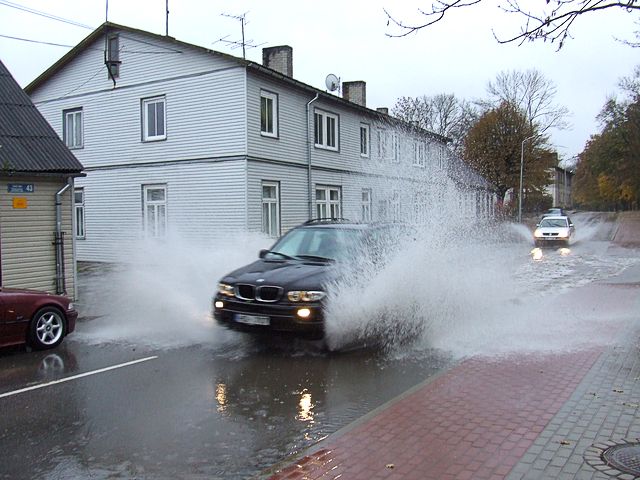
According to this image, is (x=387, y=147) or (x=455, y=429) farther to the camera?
(x=387, y=147)

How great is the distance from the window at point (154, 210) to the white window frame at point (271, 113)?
418cm

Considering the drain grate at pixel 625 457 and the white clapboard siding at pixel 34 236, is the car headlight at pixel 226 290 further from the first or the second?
the white clapboard siding at pixel 34 236

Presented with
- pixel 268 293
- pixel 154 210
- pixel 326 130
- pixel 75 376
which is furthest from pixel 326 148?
pixel 75 376

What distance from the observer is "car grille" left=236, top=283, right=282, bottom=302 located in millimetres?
7785

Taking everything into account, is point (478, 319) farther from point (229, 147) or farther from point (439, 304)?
point (229, 147)

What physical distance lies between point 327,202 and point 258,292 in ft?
55.2

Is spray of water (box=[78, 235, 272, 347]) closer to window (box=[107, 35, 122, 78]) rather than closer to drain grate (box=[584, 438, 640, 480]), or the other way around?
drain grate (box=[584, 438, 640, 480])

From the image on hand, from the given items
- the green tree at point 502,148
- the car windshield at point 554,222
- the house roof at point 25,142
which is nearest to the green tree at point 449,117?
the green tree at point 502,148

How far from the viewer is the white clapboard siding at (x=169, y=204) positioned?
19734 millimetres

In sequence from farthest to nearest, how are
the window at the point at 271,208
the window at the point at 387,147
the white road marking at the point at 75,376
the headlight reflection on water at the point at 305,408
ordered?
the window at the point at 387,147, the window at the point at 271,208, the white road marking at the point at 75,376, the headlight reflection on water at the point at 305,408

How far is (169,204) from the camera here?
69.5 ft

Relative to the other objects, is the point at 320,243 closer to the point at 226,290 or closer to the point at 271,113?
the point at 226,290

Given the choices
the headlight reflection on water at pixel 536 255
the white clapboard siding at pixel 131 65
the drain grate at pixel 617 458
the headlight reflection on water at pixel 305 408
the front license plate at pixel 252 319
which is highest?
the white clapboard siding at pixel 131 65

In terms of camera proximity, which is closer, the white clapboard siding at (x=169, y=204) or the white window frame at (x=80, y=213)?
the white clapboard siding at (x=169, y=204)
